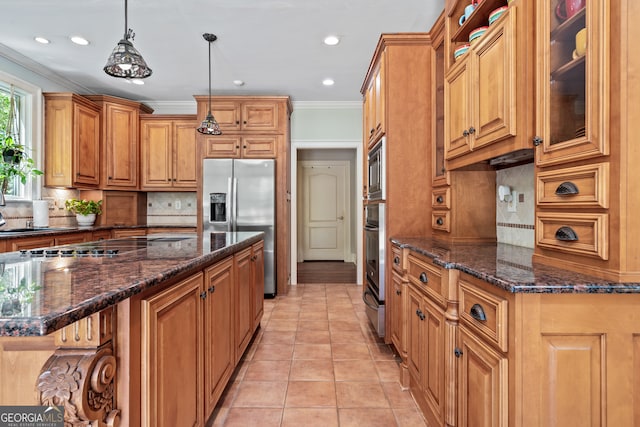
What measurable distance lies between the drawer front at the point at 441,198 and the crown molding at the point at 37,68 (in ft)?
14.3

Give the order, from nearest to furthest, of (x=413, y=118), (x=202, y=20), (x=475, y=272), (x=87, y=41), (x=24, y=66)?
(x=475, y=272), (x=413, y=118), (x=202, y=20), (x=87, y=41), (x=24, y=66)

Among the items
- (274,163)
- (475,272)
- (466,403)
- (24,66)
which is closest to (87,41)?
(24,66)

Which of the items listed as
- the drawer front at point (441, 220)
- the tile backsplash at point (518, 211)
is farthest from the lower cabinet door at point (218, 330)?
the tile backsplash at point (518, 211)

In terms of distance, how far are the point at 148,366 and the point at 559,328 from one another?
3.95 ft

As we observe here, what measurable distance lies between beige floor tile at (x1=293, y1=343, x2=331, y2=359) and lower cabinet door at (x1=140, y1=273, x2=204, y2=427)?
3.90 feet

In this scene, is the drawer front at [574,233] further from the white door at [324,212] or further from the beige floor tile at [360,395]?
the white door at [324,212]

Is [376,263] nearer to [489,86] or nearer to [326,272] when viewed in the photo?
[489,86]

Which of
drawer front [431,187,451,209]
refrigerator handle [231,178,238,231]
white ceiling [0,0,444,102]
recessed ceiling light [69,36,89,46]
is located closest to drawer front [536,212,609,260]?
drawer front [431,187,451,209]

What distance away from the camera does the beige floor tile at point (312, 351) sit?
258 cm

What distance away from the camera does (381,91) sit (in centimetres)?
264

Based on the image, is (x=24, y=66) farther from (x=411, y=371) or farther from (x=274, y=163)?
(x=411, y=371)

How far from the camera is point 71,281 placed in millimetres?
924

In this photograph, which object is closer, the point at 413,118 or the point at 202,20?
the point at 413,118

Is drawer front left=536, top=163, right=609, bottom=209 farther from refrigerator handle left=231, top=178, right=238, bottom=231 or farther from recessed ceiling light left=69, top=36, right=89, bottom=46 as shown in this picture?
recessed ceiling light left=69, top=36, right=89, bottom=46
